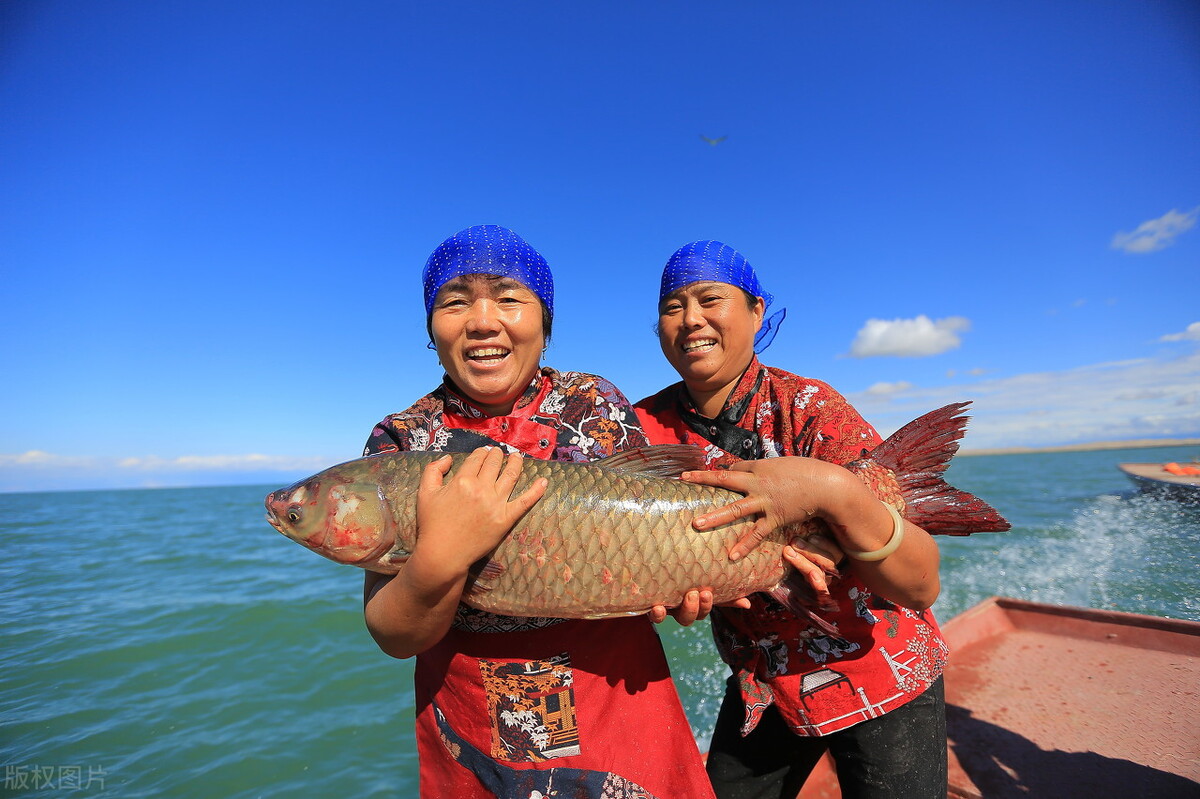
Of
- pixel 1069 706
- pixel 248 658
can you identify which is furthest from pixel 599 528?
pixel 248 658

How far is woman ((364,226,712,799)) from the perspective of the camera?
1.76 metres

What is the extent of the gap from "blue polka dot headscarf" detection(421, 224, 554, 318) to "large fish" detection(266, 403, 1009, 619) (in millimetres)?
762

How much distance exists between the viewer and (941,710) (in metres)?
2.36

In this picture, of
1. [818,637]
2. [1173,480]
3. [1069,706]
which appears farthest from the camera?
[1173,480]

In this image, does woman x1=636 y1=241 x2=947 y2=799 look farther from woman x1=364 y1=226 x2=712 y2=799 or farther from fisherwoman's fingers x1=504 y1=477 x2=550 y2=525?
fisherwoman's fingers x1=504 y1=477 x2=550 y2=525

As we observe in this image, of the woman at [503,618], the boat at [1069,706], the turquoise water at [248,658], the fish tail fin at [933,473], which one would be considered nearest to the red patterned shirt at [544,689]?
the woman at [503,618]

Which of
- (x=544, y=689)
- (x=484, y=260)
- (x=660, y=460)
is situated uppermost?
(x=484, y=260)

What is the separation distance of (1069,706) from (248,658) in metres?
11.1

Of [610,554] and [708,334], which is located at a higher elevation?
[708,334]

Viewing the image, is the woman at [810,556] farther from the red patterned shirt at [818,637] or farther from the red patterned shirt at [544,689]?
the red patterned shirt at [544,689]

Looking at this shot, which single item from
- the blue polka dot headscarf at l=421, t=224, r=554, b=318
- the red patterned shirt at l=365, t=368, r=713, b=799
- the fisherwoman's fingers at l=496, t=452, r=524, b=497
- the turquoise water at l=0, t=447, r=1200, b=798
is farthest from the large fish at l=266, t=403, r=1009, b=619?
the turquoise water at l=0, t=447, r=1200, b=798

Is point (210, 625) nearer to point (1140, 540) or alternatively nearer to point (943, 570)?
point (943, 570)

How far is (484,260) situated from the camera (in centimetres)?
222

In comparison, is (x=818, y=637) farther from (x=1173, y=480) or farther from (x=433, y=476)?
(x=1173, y=480)
